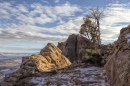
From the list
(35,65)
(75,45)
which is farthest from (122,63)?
(75,45)

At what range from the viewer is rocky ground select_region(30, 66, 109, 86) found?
16.2m

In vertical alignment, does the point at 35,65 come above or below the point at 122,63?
below

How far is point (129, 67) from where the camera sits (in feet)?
30.3

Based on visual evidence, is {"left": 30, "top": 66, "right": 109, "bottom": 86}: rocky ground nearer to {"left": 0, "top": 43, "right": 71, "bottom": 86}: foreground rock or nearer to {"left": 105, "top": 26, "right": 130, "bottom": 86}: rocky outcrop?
{"left": 0, "top": 43, "right": 71, "bottom": 86}: foreground rock

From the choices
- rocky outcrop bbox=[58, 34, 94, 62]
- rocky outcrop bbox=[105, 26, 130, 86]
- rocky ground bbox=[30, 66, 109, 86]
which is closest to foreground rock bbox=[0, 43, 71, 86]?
rocky ground bbox=[30, 66, 109, 86]

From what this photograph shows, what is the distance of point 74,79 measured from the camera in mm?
17344

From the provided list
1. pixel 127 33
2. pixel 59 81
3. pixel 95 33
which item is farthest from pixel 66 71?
pixel 95 33

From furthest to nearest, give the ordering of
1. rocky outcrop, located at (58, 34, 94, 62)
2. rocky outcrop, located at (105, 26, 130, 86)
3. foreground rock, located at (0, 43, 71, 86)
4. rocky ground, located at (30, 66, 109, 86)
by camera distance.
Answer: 1. rocky outcrop, located at (58, 34, 94, 62)
2. foreground rock, located at (0, 43, 71, 86)
3. rocky ground, located at (30, 66, 109, 86)
4. rocky outcrop, located at (105, 26, 130, 86)

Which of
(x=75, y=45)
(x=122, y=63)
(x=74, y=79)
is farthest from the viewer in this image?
(x=75, y=45)

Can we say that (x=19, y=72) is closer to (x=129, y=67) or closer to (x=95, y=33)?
(x=129, y=67)

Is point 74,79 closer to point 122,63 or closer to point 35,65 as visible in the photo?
point 35,65

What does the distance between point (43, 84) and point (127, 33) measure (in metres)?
8.60

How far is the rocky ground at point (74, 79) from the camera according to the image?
16.2 m

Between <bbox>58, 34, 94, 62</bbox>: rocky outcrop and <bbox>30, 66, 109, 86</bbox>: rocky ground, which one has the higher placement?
<bbox>58, 34, 94, 62</bbox>: rocky outcrop
